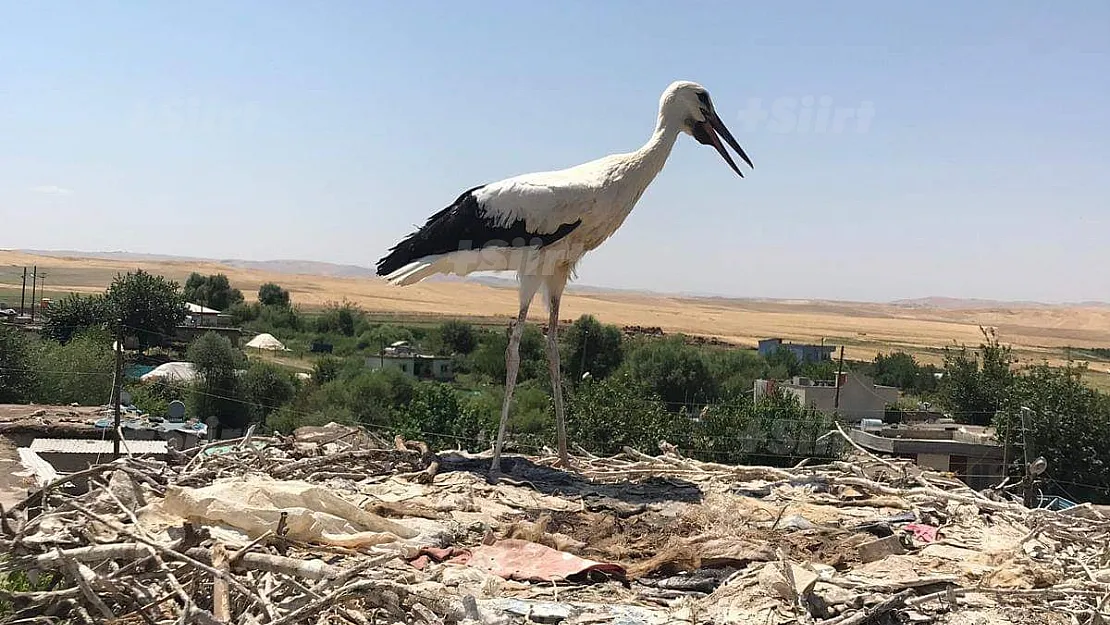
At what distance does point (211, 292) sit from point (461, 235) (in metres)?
75.0

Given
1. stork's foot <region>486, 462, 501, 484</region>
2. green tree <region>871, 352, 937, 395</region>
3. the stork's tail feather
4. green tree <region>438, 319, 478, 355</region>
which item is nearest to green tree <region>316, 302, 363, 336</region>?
green tree <region>438, 319, 478, 355</region>

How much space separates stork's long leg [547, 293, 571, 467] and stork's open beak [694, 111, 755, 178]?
161 centimetres

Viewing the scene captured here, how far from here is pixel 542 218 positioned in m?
6.98

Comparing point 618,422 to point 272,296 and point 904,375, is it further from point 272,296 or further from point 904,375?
point 272,296

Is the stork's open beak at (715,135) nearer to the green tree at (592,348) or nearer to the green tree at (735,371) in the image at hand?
the green tree at (735,371)

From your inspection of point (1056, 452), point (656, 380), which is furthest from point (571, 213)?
point (656, 380)

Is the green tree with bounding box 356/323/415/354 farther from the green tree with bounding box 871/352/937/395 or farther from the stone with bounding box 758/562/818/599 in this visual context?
the stone with bounding box 758/562/818/599

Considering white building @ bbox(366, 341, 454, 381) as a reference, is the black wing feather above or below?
above

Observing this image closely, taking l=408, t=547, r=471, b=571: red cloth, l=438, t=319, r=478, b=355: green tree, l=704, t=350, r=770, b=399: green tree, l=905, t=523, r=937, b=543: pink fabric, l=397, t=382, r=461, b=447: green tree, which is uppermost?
l=905, t=523, r=937, b=543: pink fabric

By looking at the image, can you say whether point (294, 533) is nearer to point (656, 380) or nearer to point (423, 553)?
point (423, 553)

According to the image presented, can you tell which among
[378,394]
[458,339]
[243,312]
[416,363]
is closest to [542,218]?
[378,394]

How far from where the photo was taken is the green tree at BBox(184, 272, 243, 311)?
76.4 metres

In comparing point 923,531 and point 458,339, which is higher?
point 923,531

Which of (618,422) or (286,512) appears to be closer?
(286,512)
